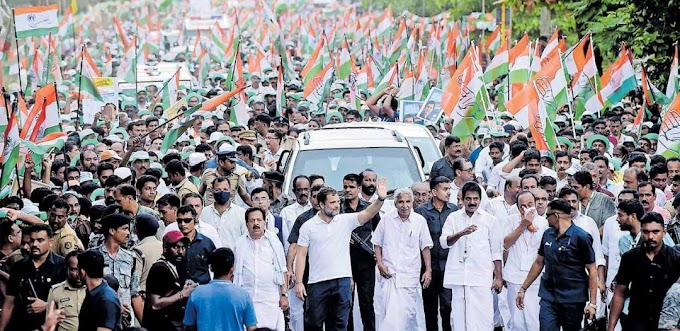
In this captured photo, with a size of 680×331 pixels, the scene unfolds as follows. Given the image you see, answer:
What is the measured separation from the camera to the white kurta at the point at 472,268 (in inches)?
518

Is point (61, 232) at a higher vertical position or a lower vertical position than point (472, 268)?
higher

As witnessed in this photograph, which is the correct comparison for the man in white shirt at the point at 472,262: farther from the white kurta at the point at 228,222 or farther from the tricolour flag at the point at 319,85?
the tricolour flag at the point at 319,85

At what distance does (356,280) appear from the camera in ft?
45.1

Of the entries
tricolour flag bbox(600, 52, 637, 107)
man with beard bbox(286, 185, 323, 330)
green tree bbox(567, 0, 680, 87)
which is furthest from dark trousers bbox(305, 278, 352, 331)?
green tree bbox(567, 0, 680, 87)

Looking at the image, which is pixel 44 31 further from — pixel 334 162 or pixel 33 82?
pixel 33 82

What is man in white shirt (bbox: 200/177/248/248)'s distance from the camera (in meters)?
13.5

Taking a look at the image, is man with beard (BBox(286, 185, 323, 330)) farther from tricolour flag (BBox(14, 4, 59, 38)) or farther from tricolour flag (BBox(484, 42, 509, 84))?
tricolour flag (BBox(484, 42, 509, 84))

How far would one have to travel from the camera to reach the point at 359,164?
1523 centimetres

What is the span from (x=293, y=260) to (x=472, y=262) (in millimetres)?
1522

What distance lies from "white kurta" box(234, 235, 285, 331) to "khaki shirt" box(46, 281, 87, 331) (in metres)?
2.14


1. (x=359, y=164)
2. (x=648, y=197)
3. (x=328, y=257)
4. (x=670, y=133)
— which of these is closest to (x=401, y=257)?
(x=328, y=257)

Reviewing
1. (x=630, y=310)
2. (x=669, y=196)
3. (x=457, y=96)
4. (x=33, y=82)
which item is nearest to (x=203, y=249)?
(x=630, y=310)

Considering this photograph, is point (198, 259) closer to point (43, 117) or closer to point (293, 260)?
point (293, 260)

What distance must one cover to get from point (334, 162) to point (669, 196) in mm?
3259
